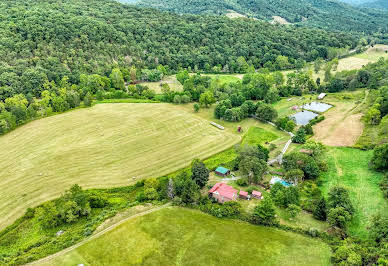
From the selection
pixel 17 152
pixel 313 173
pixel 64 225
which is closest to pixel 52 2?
pixel 17 152

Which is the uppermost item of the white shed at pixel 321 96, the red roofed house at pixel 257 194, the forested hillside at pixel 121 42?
the forested hillside at pixel 121 42

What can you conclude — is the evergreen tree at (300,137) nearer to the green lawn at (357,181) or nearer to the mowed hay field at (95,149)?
the green lawn at (357,181)

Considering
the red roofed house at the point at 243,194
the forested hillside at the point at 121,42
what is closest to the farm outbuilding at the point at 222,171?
the red roofed house at the point at 243,194

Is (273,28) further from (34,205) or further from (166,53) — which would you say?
(34,205)

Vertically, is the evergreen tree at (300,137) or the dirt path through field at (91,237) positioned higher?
the evergreen tree at (300,137)

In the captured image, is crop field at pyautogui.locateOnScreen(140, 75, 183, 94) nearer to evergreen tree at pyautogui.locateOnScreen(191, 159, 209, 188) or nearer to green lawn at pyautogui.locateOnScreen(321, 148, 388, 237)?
evergreen tree at pyautogui.locateOnScreen(191, 159, 209, 188)

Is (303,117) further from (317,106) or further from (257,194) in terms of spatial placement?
→ (257,194)

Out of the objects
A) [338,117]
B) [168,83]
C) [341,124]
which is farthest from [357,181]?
[168,83]

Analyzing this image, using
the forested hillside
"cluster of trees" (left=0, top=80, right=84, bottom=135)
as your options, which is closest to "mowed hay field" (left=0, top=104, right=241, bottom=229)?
"cluster of trees" (left=0, top=80, right=84, bottom=135)
